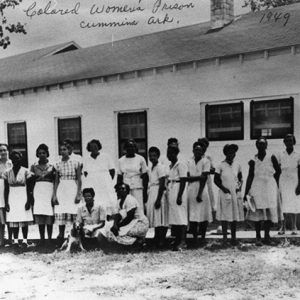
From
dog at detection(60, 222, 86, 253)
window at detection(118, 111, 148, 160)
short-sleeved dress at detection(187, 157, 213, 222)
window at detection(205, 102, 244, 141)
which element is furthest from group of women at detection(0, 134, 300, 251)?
window at detection(118, 111, 148, 160)

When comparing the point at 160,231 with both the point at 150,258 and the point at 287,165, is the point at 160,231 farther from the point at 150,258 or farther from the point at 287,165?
the point at 287,165

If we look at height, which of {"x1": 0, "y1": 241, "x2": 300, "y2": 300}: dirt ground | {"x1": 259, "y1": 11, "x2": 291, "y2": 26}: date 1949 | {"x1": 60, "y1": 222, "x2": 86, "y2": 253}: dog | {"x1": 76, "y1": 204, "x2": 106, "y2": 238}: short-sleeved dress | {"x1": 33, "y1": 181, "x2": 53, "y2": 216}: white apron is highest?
{"x1": 259, "y1": 11, "x2": 291, "y2": 26}: date 1949

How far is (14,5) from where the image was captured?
11.6 metres

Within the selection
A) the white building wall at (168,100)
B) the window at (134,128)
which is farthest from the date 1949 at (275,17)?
the window at (134,128)

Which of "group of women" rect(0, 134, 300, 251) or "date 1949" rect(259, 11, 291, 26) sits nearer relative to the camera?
"group of women" rect(0, 134, 300, 251)

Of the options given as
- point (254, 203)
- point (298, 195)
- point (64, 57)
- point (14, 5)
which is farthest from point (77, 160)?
point (64, 57)

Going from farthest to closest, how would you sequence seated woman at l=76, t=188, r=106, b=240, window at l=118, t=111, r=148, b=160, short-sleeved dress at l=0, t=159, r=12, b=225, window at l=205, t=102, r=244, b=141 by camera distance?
1. window at l=118, t=111, r=148, b=160
2. window at l=205, t=102, r=244, b=141
3. short-sleeved dress at l=0, t=159, r=12, b=225
4. seated woman at l=76, t=188, r=106, b=240

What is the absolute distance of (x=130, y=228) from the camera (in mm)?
7543

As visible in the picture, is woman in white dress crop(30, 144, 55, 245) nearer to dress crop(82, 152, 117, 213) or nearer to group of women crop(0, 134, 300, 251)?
group of women crop(0, 134, 300, 251)

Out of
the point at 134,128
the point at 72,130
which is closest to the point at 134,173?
the point at 134,128

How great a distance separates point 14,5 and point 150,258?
304 inches

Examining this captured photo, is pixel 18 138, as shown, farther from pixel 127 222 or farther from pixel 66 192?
pixel 127 222

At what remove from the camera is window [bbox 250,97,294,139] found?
371 inches

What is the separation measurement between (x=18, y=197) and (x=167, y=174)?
8.53 feet
